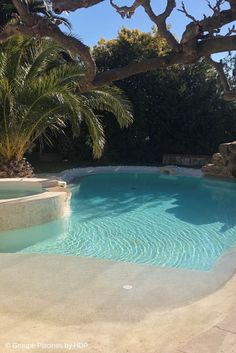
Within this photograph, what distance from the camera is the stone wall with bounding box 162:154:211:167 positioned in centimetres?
1997

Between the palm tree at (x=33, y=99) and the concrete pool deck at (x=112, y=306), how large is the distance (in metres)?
6.45

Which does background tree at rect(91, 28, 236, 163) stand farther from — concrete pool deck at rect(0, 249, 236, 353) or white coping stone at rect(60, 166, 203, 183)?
concrete pool deck at rect(0, 249, 236, 353)

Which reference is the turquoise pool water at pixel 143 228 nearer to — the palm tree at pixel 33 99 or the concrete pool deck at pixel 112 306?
the concrete pool deck at pixel 112 306

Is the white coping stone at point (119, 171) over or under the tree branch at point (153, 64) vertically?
under

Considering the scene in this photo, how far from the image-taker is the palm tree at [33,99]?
1123 centimetres

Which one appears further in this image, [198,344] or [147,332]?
[147,332]

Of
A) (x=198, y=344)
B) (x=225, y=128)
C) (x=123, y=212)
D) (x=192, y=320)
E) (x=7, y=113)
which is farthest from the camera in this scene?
(x=225, y=128)

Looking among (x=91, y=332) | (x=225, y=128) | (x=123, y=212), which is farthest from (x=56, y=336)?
(x=225, y=128)

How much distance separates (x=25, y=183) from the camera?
1070 cm

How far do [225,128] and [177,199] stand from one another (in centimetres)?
952

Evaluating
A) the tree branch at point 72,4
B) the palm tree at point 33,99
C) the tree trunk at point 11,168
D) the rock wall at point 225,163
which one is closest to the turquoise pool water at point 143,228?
the rock wall at point 225,163

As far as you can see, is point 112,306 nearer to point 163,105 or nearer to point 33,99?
point 33,99

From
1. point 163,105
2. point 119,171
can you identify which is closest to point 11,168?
point 119,171

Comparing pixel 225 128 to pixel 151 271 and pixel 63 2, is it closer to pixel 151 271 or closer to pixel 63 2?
pixel 151 271
